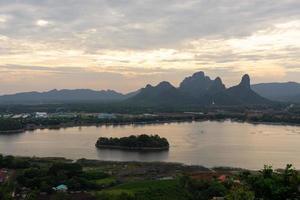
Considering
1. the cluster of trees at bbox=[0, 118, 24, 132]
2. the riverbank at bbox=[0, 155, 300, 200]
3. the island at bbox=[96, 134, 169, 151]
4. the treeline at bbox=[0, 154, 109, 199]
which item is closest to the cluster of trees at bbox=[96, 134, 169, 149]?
the island at bbox=[96, 134, 169, 151]

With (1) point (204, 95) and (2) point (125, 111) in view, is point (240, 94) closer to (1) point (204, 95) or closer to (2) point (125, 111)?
(1) point (204, 95)

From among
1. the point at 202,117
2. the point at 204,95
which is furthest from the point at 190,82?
the point at 202,117

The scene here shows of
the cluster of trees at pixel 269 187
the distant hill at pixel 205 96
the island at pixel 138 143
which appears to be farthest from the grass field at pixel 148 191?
the distant hill at pixel 205 96

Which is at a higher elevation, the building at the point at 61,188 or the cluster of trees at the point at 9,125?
the cluster of trees at the point at 9,125

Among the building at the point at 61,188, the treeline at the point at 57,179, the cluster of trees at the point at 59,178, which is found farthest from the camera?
the cluster of trees at the point at 59,178

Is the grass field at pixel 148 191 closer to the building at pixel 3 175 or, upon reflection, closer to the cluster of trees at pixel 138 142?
the building at pixel 3 175

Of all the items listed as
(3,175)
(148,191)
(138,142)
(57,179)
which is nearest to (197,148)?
(138,142)

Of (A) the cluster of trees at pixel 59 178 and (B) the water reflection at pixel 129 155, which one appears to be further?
(B) the water reflection at pixel 129 155

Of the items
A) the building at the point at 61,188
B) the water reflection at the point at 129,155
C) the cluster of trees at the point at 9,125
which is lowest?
the water reflection at the point at 129,155
